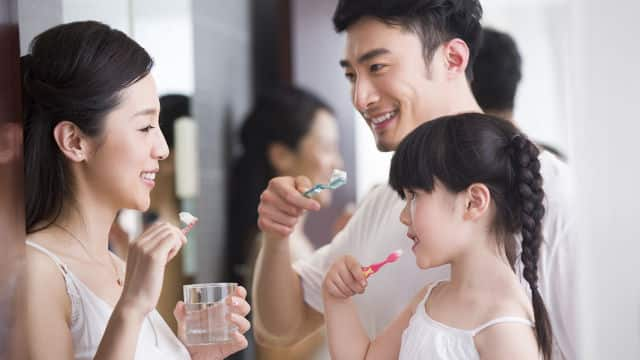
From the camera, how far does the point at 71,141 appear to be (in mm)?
866

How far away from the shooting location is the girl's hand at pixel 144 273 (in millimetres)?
817

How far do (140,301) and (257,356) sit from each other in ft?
1.15

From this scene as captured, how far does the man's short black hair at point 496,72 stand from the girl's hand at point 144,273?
0.41 m

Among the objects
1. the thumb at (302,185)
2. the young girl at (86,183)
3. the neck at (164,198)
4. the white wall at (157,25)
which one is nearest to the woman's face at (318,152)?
the neck at (164,198)

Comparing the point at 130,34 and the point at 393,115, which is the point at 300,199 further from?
the point at 130,34

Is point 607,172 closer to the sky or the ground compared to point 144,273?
closer to the sky

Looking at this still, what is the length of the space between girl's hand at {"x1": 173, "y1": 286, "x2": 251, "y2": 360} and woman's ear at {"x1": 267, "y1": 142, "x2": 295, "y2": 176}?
1232 millimetres

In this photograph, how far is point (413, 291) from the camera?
931 millimetres

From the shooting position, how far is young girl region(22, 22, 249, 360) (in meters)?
0.84

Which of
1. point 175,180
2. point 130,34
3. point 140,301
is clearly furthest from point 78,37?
point 175,180

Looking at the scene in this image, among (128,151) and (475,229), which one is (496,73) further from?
(128,151)

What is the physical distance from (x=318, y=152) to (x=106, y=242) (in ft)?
3.79

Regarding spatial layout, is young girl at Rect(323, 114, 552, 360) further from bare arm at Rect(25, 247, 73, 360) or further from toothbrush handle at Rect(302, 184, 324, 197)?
bare arm at Rect(25, 247, 73, 360)

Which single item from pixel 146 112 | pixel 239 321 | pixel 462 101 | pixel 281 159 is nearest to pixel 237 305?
pixel 239 321
